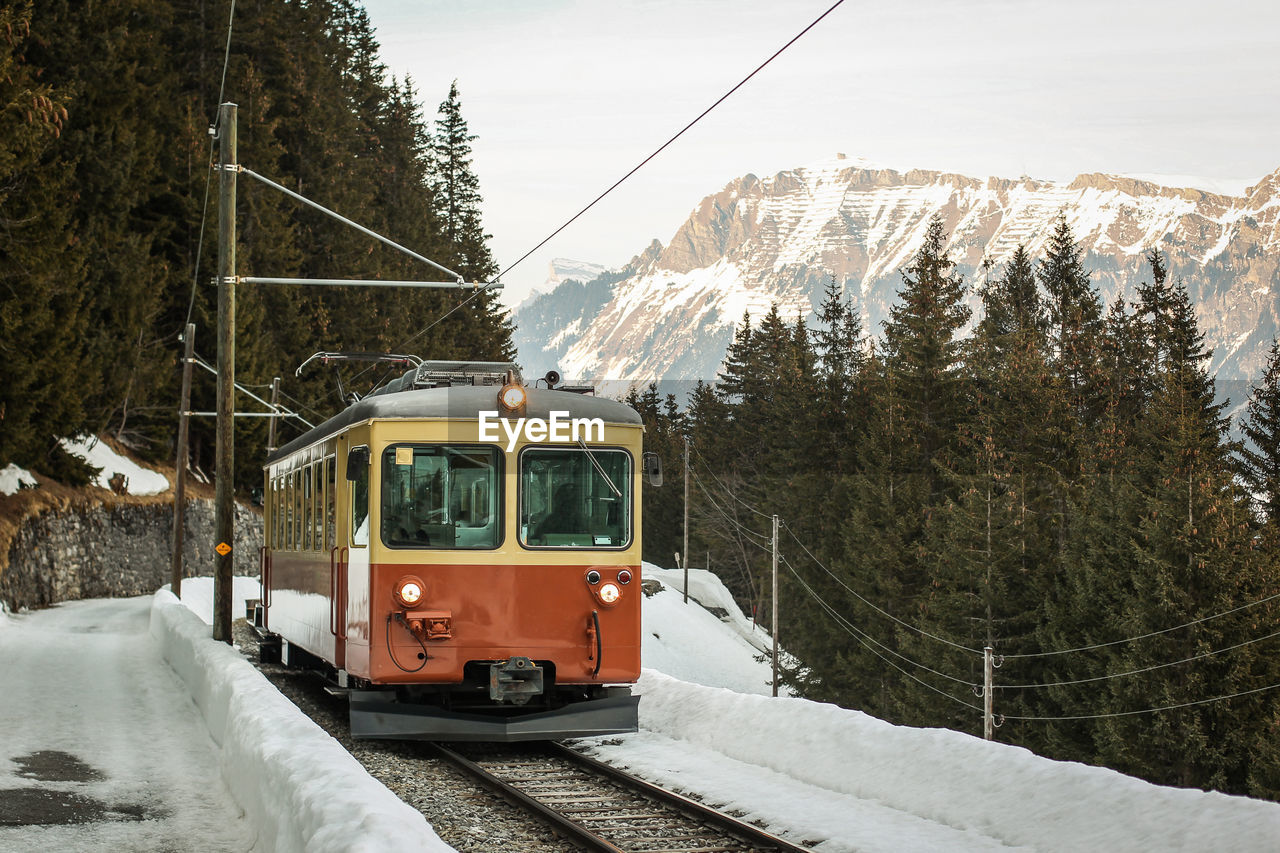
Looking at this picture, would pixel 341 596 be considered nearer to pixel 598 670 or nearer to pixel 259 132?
pixel 598 670

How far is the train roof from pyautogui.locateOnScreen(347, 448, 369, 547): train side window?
0.51 m

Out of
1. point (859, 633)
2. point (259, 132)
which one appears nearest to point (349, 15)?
point (259, 132)

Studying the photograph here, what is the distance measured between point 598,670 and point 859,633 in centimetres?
4340

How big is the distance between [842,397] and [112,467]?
3372cm

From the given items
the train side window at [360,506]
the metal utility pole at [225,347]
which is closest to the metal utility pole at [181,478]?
the metal utility pole at [225,347]

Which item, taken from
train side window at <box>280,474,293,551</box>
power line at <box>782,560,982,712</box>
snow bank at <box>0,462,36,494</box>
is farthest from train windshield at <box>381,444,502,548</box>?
power line at <box>782,560,982,712</box>

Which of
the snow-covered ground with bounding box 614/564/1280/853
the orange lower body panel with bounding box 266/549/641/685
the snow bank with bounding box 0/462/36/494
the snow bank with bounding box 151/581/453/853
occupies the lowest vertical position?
the snow-covered ground with bounding box 614/564/1280/853

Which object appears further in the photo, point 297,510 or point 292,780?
point 297,510

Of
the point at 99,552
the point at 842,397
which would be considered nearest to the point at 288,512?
the point at 99,552

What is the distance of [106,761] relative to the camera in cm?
1125

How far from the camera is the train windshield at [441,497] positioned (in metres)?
11.7

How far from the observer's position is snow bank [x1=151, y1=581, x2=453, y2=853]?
616 centimetres

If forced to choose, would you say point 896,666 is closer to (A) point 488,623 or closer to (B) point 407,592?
(A) point 488,623

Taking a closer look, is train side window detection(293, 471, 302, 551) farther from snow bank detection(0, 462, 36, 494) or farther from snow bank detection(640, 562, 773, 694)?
snow bank detection(640, 562, 773, 694)
